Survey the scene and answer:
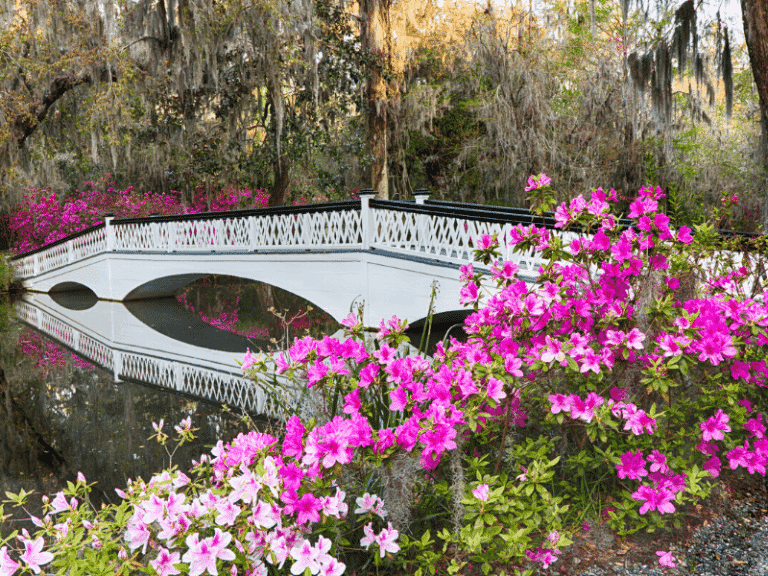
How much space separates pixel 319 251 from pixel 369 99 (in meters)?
6.16

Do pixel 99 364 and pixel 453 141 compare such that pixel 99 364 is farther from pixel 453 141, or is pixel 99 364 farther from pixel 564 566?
pixel 453 141

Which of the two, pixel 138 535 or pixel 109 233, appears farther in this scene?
pixel 109 233

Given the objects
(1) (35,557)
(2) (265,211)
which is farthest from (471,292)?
(2) (265,211)

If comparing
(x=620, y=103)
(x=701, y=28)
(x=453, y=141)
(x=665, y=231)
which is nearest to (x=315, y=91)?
(x=453, y=141)

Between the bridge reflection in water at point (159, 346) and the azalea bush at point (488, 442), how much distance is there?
0.69 m

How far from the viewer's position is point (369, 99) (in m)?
15.3

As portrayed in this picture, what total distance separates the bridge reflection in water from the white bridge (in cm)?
110

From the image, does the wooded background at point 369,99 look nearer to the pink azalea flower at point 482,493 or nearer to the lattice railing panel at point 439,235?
the lattice railing panel at point 439,235

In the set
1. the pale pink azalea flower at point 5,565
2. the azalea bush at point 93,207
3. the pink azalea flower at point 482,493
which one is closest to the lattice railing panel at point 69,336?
the azalea bush at point 93,207

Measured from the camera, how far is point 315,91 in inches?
546

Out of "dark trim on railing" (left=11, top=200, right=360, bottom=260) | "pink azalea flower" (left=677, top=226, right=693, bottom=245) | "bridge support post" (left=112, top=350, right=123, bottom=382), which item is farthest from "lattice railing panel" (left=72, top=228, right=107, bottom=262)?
"pink azalea flower" (left=677, top=226, right=693, bottom=245)

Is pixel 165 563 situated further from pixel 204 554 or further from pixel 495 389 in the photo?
pixel 495 389

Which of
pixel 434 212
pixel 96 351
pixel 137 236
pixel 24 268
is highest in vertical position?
pixel 434 212

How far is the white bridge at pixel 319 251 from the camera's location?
8781 mm
